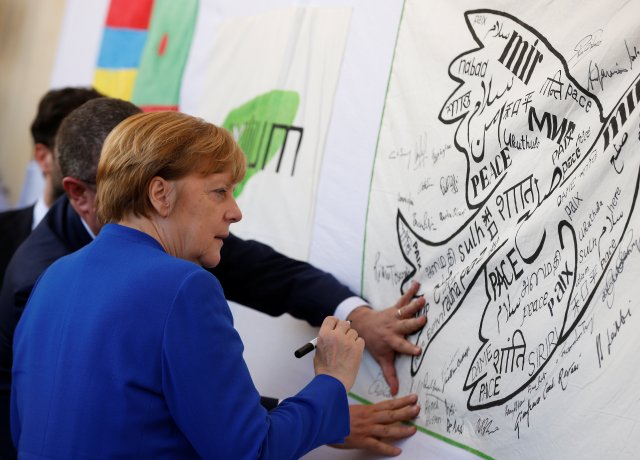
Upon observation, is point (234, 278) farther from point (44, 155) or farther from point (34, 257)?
point (44, 155)

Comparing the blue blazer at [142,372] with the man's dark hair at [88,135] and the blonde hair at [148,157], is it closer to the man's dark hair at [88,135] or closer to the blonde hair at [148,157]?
the blonde hair at [148,157]

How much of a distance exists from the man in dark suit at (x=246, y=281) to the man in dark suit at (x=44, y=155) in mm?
497

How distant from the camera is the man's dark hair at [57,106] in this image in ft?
6.93

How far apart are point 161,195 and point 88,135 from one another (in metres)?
0.46

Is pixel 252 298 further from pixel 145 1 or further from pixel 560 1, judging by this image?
pixel 145 1

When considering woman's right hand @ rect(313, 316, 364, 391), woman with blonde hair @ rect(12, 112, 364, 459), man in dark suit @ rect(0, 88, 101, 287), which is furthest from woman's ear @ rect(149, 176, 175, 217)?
man in dark suit @ rect(0, 88, 101, 287)

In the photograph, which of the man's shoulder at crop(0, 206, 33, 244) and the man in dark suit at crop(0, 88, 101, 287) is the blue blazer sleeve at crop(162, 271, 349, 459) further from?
the man's shoulder at crop(0, 206, 33, 244)

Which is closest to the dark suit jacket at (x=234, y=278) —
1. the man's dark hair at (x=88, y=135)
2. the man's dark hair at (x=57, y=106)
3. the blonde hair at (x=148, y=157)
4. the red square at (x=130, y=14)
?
the man's dark hair at (x=88, y=135)

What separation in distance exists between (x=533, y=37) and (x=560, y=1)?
0.23 feet

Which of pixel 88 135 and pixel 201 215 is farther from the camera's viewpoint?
pixel 88 135

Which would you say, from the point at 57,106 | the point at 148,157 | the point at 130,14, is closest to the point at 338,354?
the point at 148,157

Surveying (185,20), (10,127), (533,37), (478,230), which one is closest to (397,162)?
(478,230)

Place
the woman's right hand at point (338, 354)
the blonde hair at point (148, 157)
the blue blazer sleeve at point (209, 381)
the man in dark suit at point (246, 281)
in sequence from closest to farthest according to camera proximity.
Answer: the blue blazer sleeve at point (209, 381) < the blonde hair at point (148, 157) < the woman's right hand at point (338, 354) < the man in dark suit at point (246, 281)

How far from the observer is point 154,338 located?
41.6 inches
